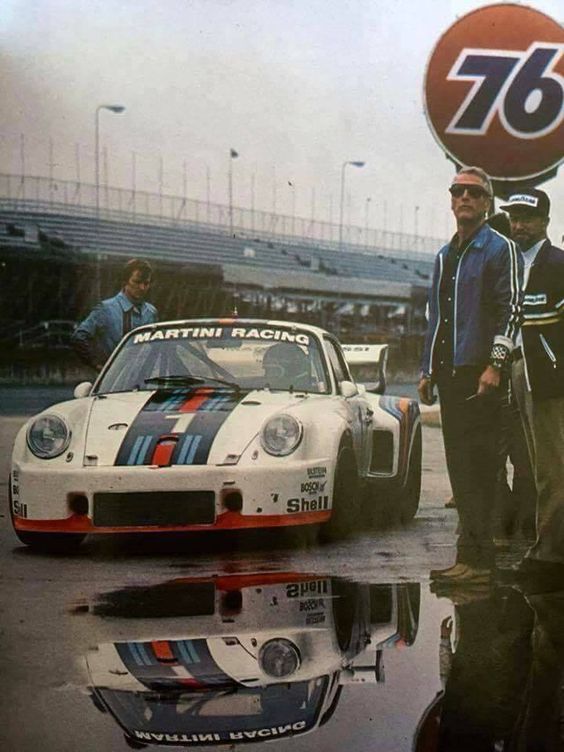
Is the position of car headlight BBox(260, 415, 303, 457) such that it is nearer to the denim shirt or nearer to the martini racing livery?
the martini racing livery

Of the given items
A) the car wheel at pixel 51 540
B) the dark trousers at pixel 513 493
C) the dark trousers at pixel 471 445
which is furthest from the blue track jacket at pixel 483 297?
the car wheel at pixel 51 540

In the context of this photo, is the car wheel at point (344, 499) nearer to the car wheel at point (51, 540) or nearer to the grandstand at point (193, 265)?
the grandstand at point (193, 265)

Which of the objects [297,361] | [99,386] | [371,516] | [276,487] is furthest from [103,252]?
[371,516]

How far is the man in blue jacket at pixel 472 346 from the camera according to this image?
398 centimetres

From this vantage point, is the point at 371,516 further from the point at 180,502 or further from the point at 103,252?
the point at 103,252

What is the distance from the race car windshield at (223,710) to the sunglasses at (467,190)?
1931 millimetres

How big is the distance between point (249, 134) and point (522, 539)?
187 centimetres

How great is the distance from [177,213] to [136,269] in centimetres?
28

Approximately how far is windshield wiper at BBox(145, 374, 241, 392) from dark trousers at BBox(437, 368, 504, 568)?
0.81m

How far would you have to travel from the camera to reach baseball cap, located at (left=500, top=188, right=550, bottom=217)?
4.08 metres

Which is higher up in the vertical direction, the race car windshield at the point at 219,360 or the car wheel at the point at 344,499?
the race car windshield at the point at 219,360

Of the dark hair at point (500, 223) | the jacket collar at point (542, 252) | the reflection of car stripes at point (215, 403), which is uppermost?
the dark hair at point (500, 223)

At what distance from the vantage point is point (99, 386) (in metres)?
4.09

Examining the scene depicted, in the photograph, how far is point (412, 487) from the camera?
13.9 feet
